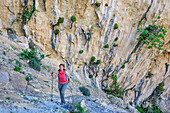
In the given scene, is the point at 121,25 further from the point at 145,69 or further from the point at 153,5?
the point at 145,69

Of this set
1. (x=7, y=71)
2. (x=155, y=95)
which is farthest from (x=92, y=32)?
(x=155, y=95)

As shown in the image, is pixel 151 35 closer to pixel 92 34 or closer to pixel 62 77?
pixel 92 34

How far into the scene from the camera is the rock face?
1728cm

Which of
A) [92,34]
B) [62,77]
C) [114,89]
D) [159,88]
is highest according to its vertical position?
[92,34]

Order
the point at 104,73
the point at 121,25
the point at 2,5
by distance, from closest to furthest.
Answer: the point at 2,5 → the point at 121,25 → the point at 104,73

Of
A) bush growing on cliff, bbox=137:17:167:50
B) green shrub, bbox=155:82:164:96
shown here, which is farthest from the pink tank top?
green shrub, bbox=155:82:164:96

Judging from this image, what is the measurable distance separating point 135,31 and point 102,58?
7.45 meters

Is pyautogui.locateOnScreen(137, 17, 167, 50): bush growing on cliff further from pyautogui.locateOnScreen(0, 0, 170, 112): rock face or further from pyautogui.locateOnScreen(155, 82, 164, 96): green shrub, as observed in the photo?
pyautogui.locateOnScreen(155, 82, 164, 96): green shrub

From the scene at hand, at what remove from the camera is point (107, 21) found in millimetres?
22109

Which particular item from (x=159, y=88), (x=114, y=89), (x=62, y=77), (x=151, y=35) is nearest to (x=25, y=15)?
(x=62, y=77)

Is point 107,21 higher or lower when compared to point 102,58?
higher

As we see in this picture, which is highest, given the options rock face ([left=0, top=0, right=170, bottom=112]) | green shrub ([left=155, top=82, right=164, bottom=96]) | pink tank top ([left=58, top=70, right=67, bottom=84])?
rock face ([left=0, top=0, right=170, bottom=112])

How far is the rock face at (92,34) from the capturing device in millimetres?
17281

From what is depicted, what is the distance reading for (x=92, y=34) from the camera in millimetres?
21984
